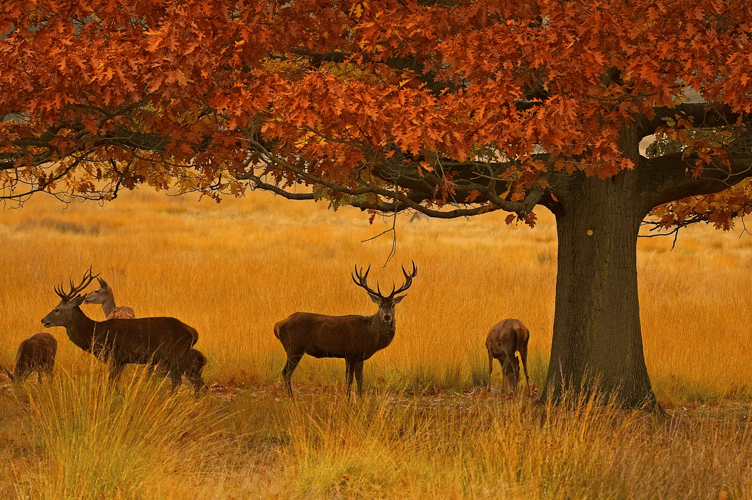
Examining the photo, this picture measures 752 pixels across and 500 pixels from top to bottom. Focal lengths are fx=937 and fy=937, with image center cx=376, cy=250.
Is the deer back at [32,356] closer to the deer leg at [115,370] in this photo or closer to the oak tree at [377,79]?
the deer leg at [115,370]

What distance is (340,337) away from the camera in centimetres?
1176

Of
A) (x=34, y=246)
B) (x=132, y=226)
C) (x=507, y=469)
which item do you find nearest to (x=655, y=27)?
(x=507, y=469)

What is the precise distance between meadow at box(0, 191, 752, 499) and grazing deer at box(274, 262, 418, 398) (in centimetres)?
55

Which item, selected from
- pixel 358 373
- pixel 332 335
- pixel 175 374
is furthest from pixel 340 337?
pixel 175 374

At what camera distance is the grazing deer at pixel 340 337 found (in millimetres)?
11617

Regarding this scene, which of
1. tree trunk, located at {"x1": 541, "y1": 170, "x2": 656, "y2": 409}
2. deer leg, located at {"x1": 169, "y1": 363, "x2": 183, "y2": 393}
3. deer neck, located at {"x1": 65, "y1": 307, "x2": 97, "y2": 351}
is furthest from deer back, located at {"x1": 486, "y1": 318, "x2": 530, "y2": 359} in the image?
deer neck, located at {"x1": 65, "y1": 307, "x2": 97, "y2": 351}

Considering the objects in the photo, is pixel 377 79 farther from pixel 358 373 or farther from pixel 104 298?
pixel 104 298

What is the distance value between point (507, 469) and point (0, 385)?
27.8 feet

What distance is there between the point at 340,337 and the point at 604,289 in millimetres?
3314

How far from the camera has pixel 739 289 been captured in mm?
22625

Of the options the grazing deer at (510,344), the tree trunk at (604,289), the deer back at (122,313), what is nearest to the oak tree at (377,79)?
the tree trunk at (604,289)

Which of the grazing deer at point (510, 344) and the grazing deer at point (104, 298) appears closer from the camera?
the grazing deer at point (510, 344)

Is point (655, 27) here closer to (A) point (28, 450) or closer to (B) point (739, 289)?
(A) point (28, 450)

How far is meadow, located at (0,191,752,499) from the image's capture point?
276 inches
